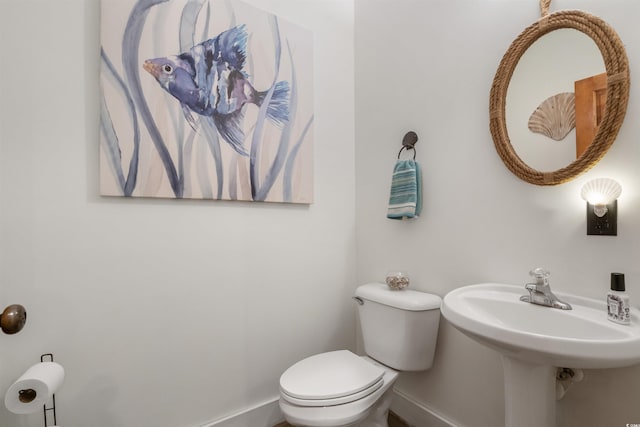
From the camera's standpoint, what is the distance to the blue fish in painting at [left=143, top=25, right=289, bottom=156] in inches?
53.3

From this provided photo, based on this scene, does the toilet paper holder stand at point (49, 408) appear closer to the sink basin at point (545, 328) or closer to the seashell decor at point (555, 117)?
the sink basin at point (545, 328)

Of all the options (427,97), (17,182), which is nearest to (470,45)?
(427,97)

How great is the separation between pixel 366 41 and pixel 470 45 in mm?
711

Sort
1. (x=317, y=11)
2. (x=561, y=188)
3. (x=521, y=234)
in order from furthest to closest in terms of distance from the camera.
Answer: (x=317, y=11)
(x=521, y=234)
(x=561, y=188)

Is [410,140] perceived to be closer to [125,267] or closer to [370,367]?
[370,367]

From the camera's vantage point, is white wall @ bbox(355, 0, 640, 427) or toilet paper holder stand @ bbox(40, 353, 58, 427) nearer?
white wall @ bbox(355, 0, 640, 427)

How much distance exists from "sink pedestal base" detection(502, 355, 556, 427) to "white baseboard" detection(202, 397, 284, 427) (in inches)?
44.2

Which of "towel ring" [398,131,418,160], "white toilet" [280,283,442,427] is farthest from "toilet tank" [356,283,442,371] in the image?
"towel ring" [398,131,418,160]

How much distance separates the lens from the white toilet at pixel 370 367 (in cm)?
113

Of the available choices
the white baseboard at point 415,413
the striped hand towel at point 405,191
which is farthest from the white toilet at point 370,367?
the striped hand towel at point 405,191

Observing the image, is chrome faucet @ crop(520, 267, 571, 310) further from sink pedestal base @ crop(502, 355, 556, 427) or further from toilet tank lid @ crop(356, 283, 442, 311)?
toilet tank lid @ crop(356, 283, 442, 311)

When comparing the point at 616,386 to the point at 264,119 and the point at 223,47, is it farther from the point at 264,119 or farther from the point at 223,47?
the point at 223,47

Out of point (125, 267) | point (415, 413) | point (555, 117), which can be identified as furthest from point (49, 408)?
point (555, 117)

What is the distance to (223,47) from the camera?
4.82 feet
